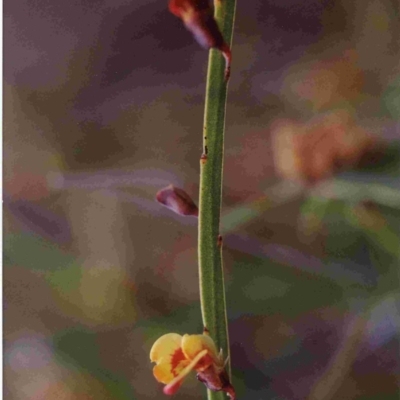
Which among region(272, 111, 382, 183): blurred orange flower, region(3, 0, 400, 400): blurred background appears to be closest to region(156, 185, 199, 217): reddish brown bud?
region(3, 0, 400, 400): blurred background

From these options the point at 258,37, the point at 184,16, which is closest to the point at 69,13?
the point at 184,16

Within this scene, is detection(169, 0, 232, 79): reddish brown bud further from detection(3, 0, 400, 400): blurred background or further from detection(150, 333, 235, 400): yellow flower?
detection(150, 333, 235, 400): yellow flower

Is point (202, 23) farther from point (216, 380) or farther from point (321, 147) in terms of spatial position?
point (216, 380)

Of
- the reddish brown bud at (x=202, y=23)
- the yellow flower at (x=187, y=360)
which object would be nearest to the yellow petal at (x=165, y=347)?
the yellow flower at (x=187, y=360)

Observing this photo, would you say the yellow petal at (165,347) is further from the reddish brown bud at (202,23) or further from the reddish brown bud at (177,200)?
the reddish brown bud at (202,23)

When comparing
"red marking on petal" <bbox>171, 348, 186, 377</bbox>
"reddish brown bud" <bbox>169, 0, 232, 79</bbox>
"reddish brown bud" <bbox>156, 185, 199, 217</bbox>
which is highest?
"reddish brown bud" <bbox>169, 0, 232, 79</bbox>

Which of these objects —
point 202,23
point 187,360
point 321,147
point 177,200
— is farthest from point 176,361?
point 202,23

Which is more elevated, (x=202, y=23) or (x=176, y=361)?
(x=202, y=23)
